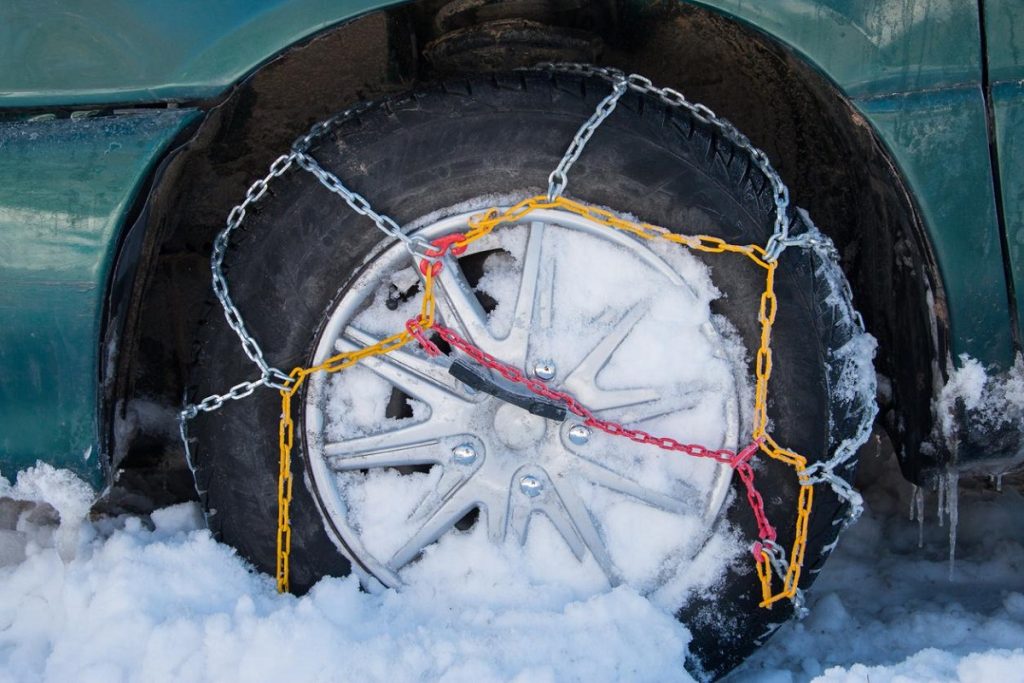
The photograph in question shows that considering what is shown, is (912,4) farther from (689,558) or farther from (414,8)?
(689,558)

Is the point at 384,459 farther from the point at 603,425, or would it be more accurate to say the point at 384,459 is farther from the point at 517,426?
the point at 603,425

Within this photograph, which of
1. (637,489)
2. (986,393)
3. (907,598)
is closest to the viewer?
(986,393)

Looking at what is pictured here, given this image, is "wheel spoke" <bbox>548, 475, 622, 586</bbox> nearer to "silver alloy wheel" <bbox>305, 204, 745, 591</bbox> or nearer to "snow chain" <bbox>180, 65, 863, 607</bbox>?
"silver alloy wheel" <bbox>305, 204, 745, 591</bbox>

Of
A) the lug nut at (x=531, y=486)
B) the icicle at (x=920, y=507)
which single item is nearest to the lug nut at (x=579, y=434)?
the lug nut at (x=531, y=486)

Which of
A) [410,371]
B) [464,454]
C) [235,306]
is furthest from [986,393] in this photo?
[235,306]

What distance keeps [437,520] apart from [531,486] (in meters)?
0.21

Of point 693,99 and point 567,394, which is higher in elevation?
point 693,99

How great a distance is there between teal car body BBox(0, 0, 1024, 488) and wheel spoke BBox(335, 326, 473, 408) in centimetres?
46

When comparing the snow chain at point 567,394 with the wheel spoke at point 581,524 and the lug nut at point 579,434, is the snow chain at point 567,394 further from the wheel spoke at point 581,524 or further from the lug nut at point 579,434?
the wheel spoke at point 581,524

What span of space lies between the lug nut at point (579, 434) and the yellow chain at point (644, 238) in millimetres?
325

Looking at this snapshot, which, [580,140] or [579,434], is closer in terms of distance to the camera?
[580,140]

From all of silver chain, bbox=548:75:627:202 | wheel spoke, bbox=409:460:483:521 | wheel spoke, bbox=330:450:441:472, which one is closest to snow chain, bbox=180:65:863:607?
silver chain, bbox=548:75:627:202

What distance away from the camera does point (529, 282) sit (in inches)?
68.9

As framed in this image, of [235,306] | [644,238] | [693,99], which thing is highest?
[693,99]
